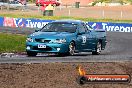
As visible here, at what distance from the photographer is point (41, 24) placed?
40.8 metres

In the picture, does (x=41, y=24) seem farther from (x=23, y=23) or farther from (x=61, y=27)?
(x=61, y=27)

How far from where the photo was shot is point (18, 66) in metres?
13.1

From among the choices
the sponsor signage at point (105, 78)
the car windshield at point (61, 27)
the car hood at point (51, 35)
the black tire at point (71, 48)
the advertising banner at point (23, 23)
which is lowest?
the advertising banner at point (23, 23)

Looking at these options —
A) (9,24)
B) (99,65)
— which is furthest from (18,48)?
(9,24)

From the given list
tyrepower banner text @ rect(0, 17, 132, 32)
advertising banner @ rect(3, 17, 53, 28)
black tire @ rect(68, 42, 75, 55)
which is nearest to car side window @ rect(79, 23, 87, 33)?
black tire @ rect(68, 42, 75, 55)

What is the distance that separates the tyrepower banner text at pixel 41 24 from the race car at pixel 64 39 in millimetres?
17821

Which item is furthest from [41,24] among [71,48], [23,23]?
[71,48]

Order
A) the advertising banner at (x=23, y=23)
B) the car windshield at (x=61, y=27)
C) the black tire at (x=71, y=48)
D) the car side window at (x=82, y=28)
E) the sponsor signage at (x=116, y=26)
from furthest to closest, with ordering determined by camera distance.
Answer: the advertising banner at (x=23, y=23) < the sponsor signage at (x=116, y=26) < the car side window at (x=82, y=28) < the car windshield at (x=61, y=27) < the black tire at (x=71, y=48)

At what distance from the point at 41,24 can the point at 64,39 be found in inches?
933

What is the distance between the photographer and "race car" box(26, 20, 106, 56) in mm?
17125

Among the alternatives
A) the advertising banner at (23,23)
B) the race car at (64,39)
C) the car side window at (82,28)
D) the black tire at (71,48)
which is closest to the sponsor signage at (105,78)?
the race car at (64,39)

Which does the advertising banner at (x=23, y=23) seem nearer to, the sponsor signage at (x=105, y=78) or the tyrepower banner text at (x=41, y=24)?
the tyrepower banner text at (x=41, y=24)

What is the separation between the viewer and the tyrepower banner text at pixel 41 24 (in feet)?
123

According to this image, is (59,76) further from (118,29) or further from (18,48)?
(118,29)
